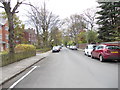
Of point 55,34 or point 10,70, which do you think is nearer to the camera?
point 10,70

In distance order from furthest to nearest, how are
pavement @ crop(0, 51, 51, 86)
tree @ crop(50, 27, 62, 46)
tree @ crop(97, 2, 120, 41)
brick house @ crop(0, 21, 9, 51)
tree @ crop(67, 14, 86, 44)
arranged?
tree @ crop(50, 27, 62, 46)
tree @ crop(67, 14, 86, 44)
brick house @ crop(0, 21, 9, 51)
tree @ crop(97, 2, 120, 41)
pavement @ crop(0, 51, 51, 86)

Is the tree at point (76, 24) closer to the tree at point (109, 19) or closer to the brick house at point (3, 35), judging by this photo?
the tree at point (109, 19)

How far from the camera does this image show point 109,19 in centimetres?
2380

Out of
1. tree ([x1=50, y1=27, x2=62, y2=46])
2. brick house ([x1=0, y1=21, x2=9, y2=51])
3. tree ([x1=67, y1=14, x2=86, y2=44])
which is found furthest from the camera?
tree ([x1=50, y1=27, x2=62, y2=46])

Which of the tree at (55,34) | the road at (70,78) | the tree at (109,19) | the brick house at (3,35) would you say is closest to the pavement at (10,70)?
the road at (70,78)

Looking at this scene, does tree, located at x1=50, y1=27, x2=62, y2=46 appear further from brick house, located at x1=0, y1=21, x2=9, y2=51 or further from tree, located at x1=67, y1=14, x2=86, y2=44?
brick house, located at x1=0, y1=21, x2=9, y2=51

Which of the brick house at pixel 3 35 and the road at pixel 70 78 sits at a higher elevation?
the brick house at pixel 3 35

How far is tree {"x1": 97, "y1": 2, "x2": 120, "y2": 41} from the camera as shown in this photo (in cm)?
2231

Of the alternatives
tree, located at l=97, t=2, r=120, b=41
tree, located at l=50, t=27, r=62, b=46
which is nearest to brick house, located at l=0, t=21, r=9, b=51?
tree, located at l=50, t=27, r=62, b=46

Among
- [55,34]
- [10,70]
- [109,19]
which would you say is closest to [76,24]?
[55,34]

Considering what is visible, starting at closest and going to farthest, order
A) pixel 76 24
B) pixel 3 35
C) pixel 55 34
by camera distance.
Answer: pixel 3 35, pixel 76 24, pixel 55 34

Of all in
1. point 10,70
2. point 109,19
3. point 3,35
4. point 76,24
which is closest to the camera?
point 10,70

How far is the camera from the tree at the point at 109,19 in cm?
2231

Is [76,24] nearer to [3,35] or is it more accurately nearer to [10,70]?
[3,35]
